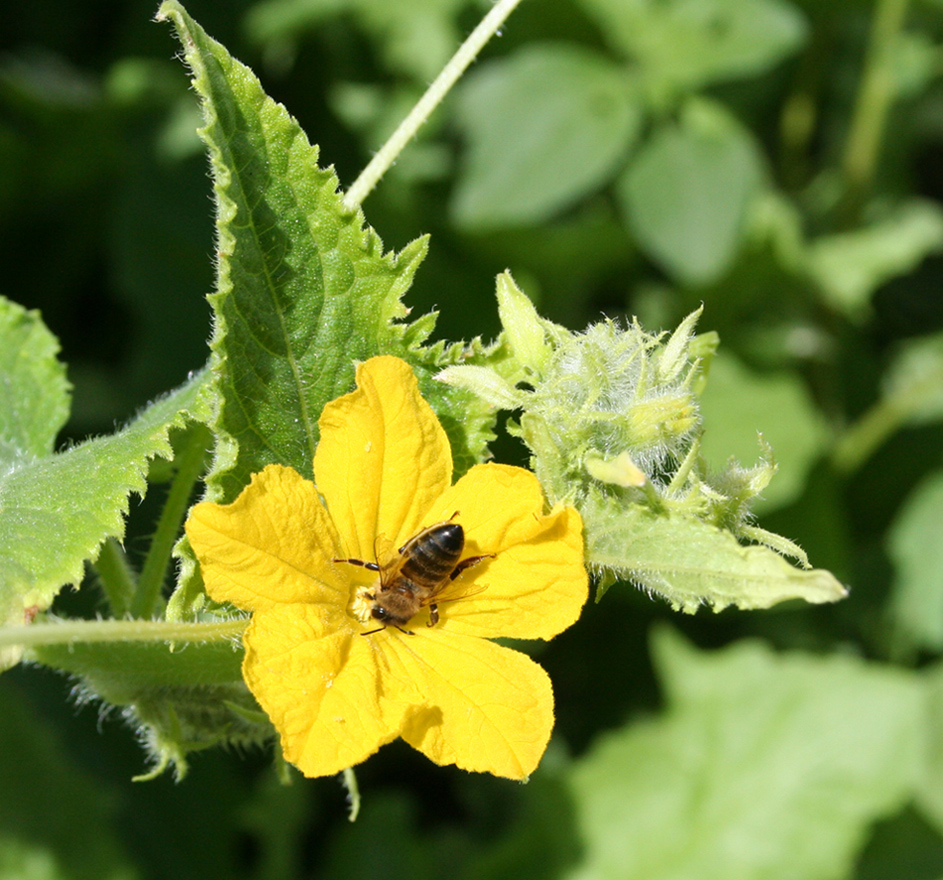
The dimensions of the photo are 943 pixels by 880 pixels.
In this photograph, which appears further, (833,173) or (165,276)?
(833,173)

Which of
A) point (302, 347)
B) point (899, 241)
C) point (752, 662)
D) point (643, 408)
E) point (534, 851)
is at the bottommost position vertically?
point (534, 851)

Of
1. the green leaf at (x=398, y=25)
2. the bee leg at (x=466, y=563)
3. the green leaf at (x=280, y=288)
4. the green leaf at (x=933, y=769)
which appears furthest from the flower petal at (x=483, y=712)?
the green leaf at (x=398, y=25)

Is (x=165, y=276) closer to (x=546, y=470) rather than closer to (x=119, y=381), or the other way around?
(x=119, y=381)

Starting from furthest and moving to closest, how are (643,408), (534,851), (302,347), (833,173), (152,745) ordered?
(833,173) < (534,851) < (152,745) < (302,347) < (643,408)

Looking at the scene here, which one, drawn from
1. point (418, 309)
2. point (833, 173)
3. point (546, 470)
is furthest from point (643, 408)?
point (833, 173)

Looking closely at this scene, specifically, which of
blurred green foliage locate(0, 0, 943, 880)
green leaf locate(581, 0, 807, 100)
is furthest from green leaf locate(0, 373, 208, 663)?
green leaf locate(581, 0, 807, 100)

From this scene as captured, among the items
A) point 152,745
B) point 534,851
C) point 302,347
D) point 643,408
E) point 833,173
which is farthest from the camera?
point 833,173

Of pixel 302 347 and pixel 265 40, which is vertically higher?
pixel 302 347

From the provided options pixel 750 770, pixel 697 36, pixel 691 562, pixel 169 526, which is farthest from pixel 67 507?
pixel 697 36

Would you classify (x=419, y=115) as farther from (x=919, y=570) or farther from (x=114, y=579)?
(x=919, y=570)
